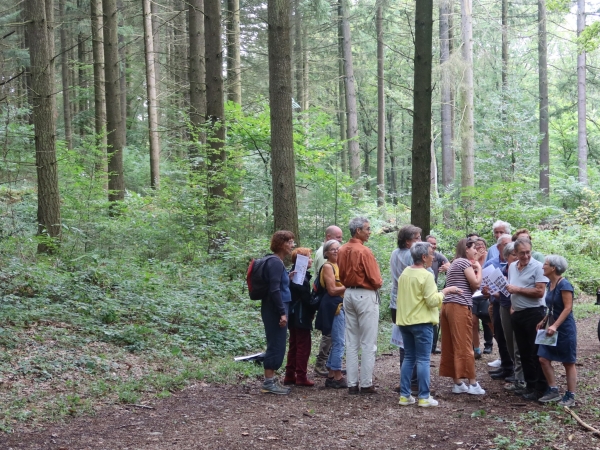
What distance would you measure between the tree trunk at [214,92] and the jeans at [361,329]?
25.3ft

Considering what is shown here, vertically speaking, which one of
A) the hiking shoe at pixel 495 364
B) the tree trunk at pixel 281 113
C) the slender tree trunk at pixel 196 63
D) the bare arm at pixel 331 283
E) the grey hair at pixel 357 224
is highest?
the slender tree trunk at pixel 196 63

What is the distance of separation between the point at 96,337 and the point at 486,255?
5634 millimetres

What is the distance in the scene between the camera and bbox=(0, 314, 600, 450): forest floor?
16.1 ft

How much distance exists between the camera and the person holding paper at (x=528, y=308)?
20.7ft

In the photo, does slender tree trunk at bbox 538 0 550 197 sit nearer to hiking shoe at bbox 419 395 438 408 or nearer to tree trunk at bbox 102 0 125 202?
tree trunk at bbox 102 0 125 202

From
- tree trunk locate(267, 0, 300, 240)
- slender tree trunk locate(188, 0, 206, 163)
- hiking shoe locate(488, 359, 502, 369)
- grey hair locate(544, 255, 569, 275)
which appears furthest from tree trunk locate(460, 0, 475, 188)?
grey hair locate(544, 255, 569, 275)

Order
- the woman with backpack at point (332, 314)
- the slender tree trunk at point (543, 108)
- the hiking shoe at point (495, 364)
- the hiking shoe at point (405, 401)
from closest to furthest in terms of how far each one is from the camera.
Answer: the hiking shoe at point (405, 401)
the woman with backpack at point (332, 314)
the hiking shoe at point (495, 364)
the slender tree trunk at point (543, 108)

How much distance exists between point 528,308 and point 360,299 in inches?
74.2

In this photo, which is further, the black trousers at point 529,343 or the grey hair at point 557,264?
the black trousers at point 529,343

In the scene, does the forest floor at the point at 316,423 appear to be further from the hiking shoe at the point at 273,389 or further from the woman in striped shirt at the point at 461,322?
the woman in striped shirt at the point at 461,322

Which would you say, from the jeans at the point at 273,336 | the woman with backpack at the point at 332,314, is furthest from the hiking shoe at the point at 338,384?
the jeans at the point at 273,336

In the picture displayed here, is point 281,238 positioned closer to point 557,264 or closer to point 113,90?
point 557,264

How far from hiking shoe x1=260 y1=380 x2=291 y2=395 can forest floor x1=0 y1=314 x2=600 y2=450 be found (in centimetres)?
12

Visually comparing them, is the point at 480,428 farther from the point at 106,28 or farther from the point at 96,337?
the point at 106,28
